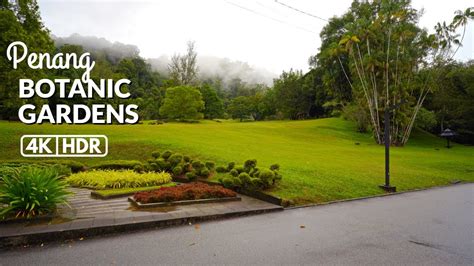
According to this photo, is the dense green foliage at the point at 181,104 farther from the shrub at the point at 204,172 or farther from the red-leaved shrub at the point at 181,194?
the red-leaved shrub at the point at 181,194

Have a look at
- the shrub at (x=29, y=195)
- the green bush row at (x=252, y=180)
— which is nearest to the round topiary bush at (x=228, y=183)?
the green bush row at (x=252, y=180)

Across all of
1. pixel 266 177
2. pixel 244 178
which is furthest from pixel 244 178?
pixel 266 177

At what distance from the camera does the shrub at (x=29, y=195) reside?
5.48 metres

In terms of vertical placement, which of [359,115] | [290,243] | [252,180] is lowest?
[290,243]

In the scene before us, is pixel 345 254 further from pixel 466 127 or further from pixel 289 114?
pixel 289 114

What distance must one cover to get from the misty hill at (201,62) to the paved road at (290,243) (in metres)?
103

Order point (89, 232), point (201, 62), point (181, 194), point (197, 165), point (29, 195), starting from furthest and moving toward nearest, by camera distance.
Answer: point (201, 62) < point (197, 165) < point (181, 194) < point (29, 195) < point (89, 232)

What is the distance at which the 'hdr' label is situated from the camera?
1427cm

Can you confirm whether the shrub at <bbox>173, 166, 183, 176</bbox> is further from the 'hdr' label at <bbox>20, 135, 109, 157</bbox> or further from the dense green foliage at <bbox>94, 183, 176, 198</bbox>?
the 'hdr' label at <bbox>20, 135, 109, 157</bbox>

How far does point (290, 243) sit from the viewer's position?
16.9 feet

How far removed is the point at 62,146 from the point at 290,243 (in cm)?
1411

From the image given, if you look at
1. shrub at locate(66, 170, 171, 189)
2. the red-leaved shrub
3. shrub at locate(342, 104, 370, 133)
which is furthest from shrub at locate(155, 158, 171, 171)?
shrub at locate(342, 104, 370, 133)

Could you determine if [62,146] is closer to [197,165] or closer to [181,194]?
[197,165]

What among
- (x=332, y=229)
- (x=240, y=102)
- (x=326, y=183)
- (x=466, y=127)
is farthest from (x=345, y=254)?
(x=240, y=102)
